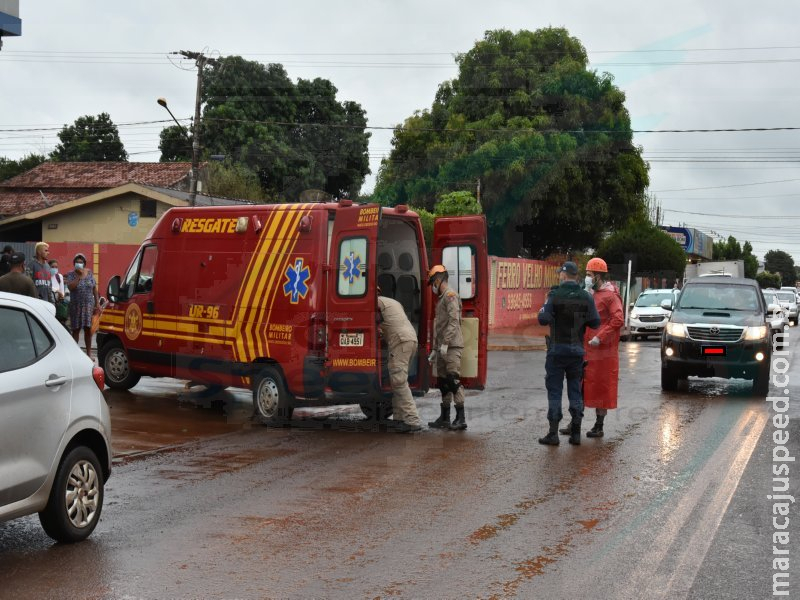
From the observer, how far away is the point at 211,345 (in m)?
12.2

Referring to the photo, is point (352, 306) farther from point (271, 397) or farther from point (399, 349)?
point (271, 397)

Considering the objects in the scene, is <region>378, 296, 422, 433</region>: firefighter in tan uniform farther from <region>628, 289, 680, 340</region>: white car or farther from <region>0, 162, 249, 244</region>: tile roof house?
<region>0, 162, 249, 244</region>: tile roof house

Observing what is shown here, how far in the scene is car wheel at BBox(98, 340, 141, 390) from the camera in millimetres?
14086

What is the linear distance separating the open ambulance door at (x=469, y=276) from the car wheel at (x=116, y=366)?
4.81m

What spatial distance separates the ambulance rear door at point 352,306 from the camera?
10828 millimetres

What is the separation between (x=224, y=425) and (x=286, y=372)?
1121 mm

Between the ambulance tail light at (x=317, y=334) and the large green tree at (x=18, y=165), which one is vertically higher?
the large green tree at (x=18, y=165)

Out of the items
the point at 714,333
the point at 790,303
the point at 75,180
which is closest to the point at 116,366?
the point at 714,333

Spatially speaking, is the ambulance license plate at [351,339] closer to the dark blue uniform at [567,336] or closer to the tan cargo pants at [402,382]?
the tan cargo pants at [402,382]

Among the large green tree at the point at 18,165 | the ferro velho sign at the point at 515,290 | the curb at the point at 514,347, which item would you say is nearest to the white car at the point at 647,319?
the ferro velho sign at the point at 515,290

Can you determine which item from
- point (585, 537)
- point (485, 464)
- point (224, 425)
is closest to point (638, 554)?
point (585, 537)

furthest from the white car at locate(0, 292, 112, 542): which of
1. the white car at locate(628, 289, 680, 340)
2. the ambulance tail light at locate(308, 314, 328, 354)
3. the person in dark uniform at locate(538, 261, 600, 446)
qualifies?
the white car at locate(628, 289, 680, 340)

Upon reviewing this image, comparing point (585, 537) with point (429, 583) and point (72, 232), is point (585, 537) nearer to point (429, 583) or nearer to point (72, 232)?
point (429, 583)

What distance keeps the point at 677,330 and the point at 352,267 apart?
22.7ft
